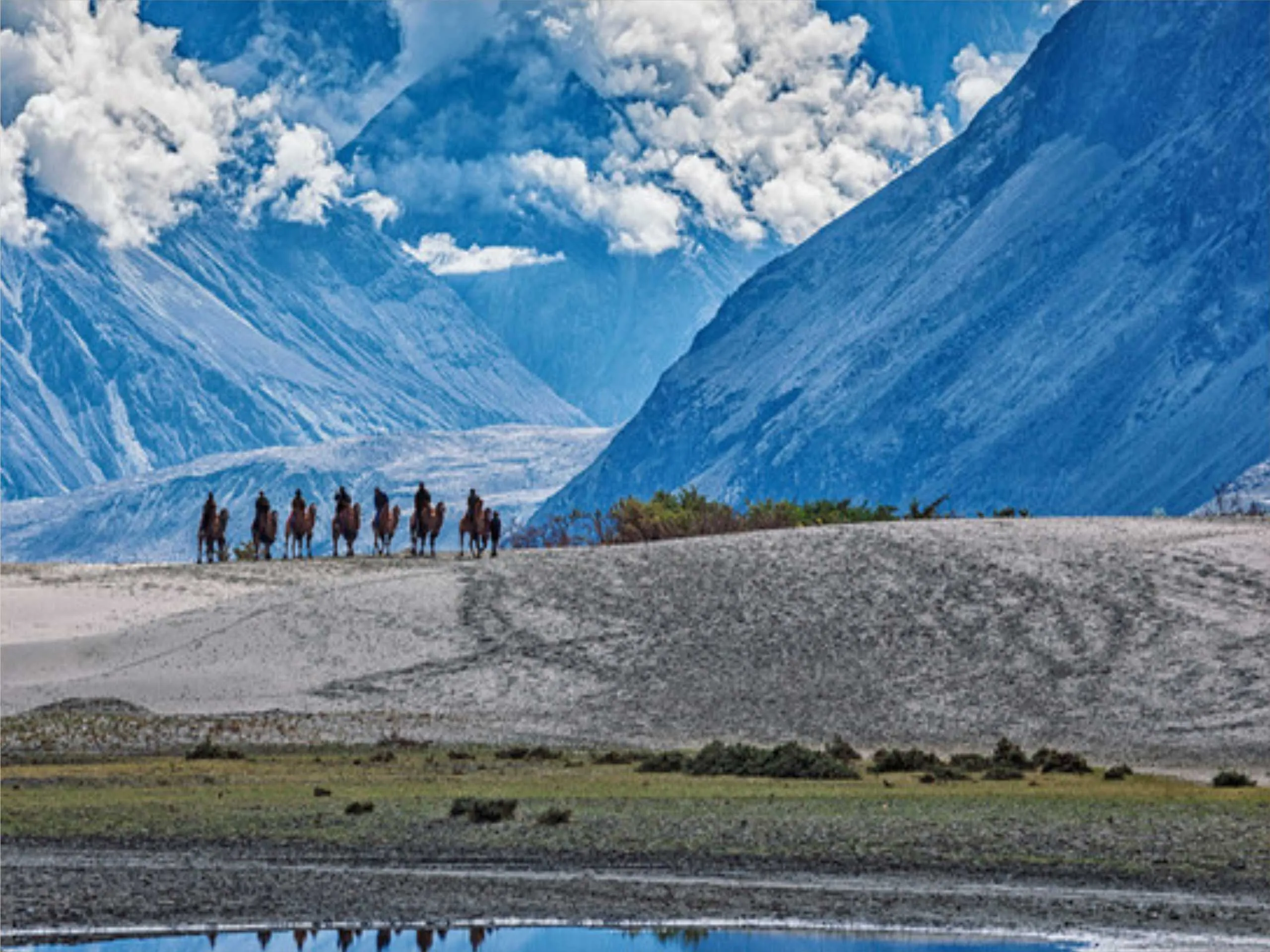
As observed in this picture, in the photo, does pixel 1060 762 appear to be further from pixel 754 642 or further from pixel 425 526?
pixel 425 526

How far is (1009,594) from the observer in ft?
204

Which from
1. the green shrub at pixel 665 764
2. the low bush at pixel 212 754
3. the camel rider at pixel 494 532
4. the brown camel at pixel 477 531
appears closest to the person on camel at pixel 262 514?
the brown camel at pixel 477 531

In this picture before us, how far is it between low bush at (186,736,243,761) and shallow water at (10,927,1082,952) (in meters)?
21.1

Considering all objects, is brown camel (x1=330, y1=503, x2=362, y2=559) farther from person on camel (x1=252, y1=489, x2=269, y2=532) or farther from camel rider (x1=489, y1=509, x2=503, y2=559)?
camel rider (x1=489, y1=509, x2=503, y2=559)

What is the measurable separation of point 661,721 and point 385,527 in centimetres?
2446

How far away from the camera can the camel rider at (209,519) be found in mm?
78375

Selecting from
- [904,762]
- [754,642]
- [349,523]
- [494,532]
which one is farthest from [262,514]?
[904,762]

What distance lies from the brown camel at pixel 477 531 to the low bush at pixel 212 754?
78.3 feet

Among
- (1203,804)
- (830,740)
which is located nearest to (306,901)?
(1203,804)

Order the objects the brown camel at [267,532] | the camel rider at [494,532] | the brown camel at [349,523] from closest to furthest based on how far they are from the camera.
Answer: the camel rider at [494,532] < the brown camel at [349,523] < the brown camel at [267,532]

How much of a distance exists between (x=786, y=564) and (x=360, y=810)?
2870 cm

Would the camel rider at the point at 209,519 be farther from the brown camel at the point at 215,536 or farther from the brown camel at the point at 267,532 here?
the brown camel at the point at 267,532

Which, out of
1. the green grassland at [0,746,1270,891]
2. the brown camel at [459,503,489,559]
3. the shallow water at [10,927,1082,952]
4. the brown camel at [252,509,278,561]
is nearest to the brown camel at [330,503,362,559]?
the brown camel at [252,509,278,561]

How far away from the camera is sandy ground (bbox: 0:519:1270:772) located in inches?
2144
